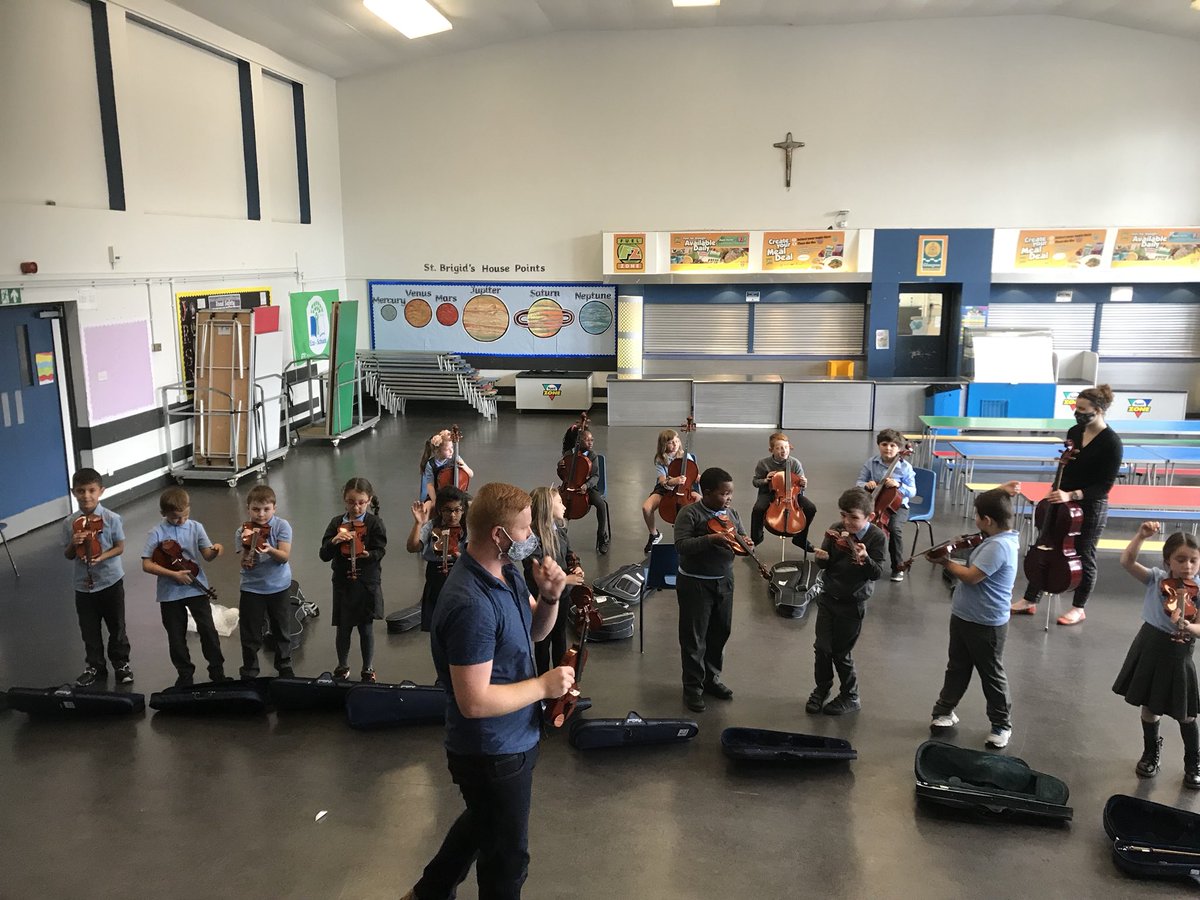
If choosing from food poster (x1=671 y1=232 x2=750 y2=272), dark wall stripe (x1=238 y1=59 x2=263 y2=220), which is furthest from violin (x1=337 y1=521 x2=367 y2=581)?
food poster (x1=671 y1=232 x2=750 y2=272)

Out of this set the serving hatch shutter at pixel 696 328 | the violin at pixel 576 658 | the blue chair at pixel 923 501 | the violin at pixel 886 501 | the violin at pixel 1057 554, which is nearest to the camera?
the violin at pixel 576 658

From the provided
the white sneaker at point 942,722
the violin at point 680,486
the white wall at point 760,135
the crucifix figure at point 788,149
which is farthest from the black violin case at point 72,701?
the crucifix figure at point 788,149

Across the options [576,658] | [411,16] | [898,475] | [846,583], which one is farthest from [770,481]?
[411,16]

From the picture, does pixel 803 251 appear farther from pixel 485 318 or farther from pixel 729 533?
pixel 729 533

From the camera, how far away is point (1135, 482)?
960cm

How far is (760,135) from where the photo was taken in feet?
46.2

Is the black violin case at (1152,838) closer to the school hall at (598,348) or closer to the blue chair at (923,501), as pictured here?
the school hall at (598,348)

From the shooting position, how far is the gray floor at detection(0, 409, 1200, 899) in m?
3.63

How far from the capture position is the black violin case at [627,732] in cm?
452

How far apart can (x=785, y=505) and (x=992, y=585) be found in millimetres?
2501

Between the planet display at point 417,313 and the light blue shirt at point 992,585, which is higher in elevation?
the planet display at point 417,313

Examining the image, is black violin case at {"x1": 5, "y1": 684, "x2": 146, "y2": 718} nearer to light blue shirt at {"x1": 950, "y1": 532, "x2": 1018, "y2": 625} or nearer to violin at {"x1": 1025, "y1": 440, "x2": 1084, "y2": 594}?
light blue shirt at {"x1": 950, "y1": 532, "x2": 1018, "y2": 625}

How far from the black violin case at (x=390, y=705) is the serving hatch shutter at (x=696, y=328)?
35.1 feet

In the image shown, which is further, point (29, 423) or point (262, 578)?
point (29, 423)
